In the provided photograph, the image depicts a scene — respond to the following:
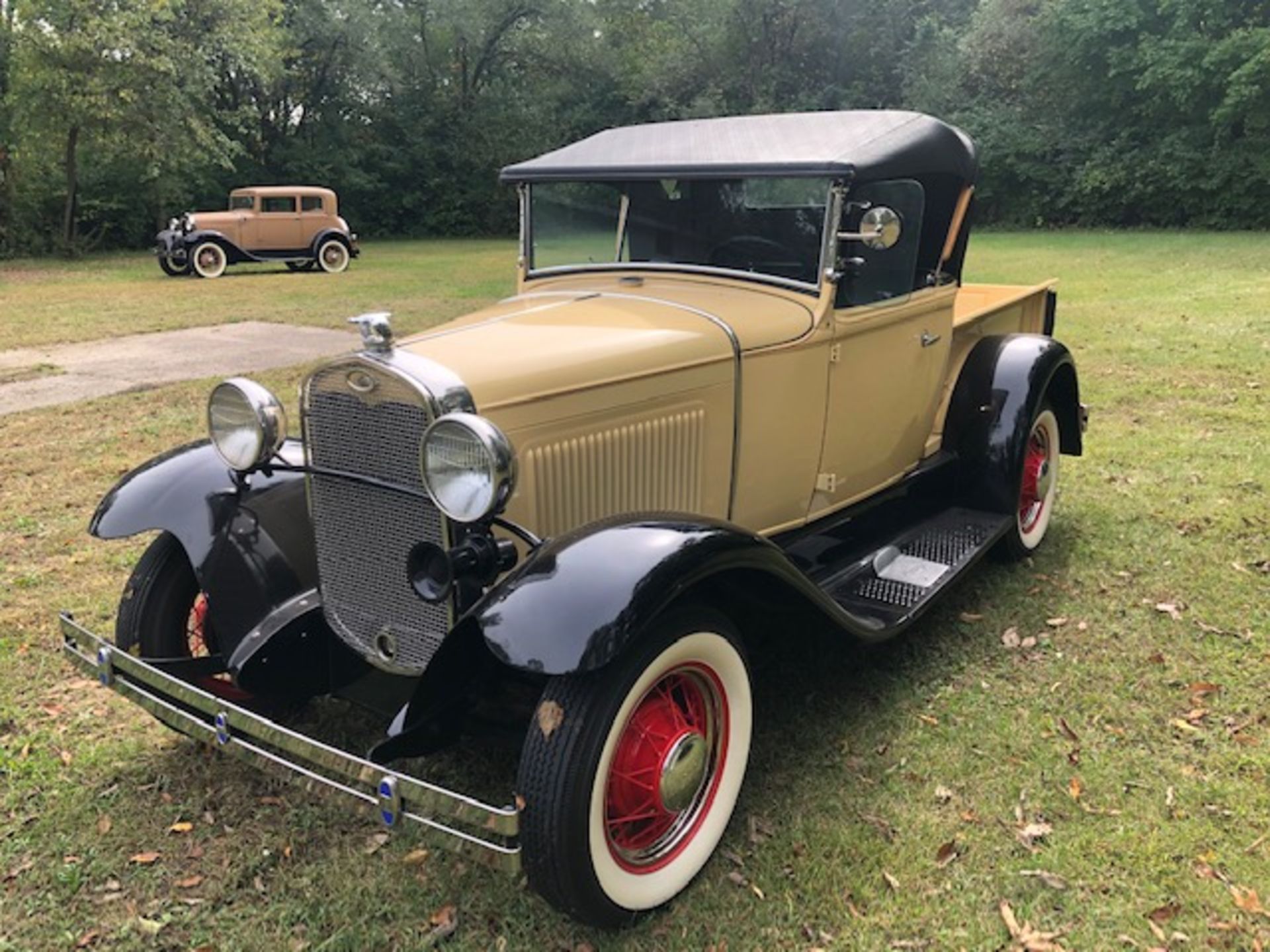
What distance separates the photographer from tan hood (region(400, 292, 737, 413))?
279 cm

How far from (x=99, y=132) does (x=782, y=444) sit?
23.7 m

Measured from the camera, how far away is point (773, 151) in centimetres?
359

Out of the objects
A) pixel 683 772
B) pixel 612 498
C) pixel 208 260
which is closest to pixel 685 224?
pixel 612 498

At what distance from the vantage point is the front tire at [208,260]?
19.5 meters

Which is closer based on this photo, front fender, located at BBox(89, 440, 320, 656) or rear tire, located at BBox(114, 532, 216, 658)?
front fender, located at BBox(89, 440, 320, 656)

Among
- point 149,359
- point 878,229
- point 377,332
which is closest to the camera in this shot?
point 377,332

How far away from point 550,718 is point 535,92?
3532cm

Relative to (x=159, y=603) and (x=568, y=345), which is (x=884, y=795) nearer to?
(x=568, y=345)

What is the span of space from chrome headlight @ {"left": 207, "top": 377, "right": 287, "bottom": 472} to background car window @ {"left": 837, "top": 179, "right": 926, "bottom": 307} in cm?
199

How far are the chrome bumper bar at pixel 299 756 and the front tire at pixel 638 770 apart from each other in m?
0.12

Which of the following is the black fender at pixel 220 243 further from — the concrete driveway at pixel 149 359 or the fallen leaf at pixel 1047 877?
the fallen leaf at pixel 1047 877

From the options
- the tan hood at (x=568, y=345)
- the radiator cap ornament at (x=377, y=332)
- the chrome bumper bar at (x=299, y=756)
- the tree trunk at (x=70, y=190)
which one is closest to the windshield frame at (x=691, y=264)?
the tan hood at (x=568, y=345)

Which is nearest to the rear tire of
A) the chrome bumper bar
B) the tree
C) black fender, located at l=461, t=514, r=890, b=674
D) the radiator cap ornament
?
the chrome bumper bar

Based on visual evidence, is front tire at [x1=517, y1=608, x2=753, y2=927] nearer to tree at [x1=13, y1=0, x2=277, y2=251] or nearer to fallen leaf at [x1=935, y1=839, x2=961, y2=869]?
fallen leaf at [x1=935, y1=839, x2=961, y2=869]
